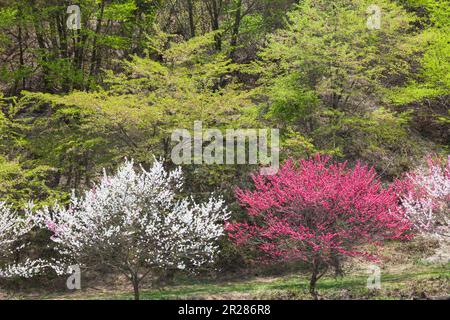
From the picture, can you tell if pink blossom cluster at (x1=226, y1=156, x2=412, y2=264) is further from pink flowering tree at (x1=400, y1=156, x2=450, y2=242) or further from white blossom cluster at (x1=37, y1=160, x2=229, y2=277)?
white blossom cluster at (x1=37, y1=160, x2=229, y2=277)

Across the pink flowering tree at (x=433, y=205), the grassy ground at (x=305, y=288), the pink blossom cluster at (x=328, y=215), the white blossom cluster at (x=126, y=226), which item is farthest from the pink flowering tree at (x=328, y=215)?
the white blossom cluster at (x=126, y=226)

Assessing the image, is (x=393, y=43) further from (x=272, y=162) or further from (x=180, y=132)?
(x=180, y=132)

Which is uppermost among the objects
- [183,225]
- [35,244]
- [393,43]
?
[393,43]

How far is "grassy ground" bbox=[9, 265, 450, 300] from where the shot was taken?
36.4ft

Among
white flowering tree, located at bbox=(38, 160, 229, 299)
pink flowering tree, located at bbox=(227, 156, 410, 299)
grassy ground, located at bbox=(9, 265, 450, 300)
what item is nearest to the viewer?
white flowering tree, located at bbox=(38, 160, 229, 299)

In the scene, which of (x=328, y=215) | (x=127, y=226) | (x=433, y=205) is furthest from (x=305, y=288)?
(x=127, y=226)

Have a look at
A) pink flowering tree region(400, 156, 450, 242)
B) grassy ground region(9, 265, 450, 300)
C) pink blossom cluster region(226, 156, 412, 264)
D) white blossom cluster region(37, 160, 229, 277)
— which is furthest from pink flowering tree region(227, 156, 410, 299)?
white blossom cluster region(37, 160, 229, 277)

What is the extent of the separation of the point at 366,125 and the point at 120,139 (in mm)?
8749

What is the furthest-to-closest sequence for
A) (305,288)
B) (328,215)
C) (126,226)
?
(305,288) < (328,215) < (126,226)

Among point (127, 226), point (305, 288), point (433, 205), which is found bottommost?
point (305, 288)

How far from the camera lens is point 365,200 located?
1080 centimetres

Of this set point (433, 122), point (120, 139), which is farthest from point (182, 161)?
point (433, 122)

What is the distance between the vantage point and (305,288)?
12.5 meters

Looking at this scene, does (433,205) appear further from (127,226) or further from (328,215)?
(127,226)
